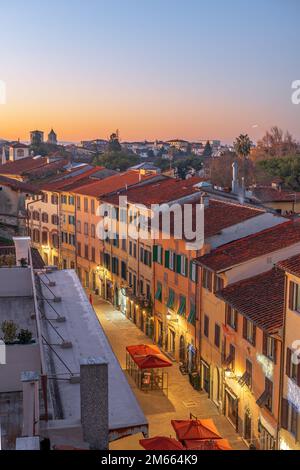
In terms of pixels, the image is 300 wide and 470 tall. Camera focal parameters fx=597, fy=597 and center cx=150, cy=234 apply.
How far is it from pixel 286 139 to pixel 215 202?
5469cm

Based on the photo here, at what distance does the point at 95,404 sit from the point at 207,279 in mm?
15811

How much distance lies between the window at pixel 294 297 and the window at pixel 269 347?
1.83 meters

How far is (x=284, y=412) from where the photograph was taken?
55.2 ft

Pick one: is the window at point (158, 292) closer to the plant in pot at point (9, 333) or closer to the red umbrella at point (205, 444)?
the red umbrella at point (205, 444)

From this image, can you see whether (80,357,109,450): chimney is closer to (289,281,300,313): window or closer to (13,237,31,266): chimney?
(289,281,300,313): window

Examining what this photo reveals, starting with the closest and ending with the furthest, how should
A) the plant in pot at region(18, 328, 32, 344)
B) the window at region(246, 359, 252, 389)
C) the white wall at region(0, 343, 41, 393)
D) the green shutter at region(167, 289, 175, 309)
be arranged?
the white wall at region(0, 343, 41, 393)
the plant in pot at region(18, 328, 32, 344)
the window at region(246, 359, 252, 389)
the green shutter at region(167, 289, 175, 309)

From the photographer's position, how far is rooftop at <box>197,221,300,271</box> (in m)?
22.2

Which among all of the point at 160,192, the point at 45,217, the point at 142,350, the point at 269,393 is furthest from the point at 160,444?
the point at 45,217

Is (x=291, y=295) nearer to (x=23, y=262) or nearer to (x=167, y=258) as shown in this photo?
(x=23, y=262)

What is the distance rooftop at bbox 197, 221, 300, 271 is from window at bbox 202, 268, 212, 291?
0.53 m

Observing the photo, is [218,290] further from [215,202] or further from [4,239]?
[4,239]

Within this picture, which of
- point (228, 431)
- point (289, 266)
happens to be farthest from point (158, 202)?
point (289, 266)

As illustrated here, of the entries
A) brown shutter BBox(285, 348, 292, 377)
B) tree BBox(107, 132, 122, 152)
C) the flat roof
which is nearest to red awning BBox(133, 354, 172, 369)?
the flat roof

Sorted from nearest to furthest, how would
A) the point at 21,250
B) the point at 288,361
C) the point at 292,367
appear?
the point at 292,367 < the point at 288,361 < the point at 21,250
